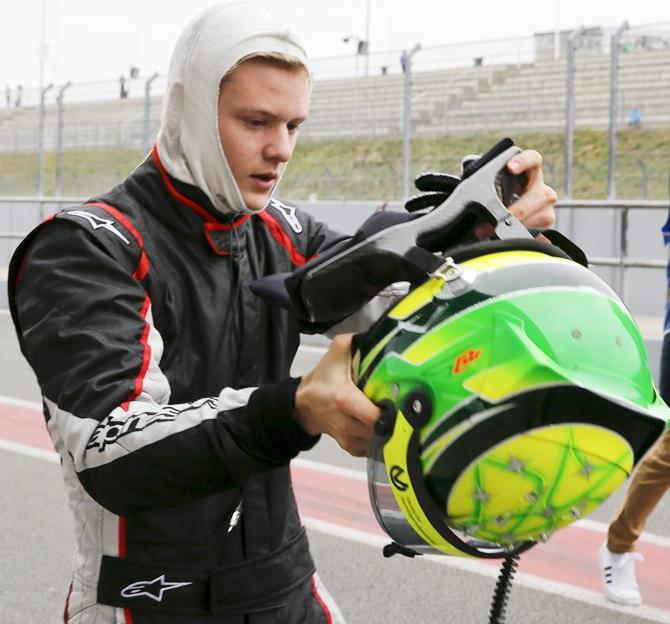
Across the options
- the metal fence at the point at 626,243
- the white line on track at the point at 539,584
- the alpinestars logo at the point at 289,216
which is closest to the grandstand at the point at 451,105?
the metal fence at the point at 626,243

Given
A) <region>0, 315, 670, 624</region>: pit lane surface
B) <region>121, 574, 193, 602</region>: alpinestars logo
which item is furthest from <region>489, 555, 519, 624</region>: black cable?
<region>0, 315, 670, 624</region>: pit lane surface

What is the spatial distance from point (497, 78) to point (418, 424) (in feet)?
52.8

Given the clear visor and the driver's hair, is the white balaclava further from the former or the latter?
the clear visor

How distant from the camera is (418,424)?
1.44 m

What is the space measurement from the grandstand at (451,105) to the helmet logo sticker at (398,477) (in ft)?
36.0

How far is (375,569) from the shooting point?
481cm

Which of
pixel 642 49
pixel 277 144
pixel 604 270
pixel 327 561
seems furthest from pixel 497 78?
pixel 277 144

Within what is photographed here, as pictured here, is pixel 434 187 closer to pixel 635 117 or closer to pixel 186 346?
pixel 186 346

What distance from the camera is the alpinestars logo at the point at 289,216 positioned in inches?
90.5

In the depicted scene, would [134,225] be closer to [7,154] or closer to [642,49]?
[642,49]

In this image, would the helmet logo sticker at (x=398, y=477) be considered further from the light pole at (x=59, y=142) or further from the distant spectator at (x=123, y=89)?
the light pole at (x=59, y=142)

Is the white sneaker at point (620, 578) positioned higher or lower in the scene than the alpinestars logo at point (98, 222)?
lower

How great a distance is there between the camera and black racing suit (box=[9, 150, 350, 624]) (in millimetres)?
1589

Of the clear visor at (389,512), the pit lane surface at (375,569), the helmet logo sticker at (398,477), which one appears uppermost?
the helmet logo sticker at (398,477)
